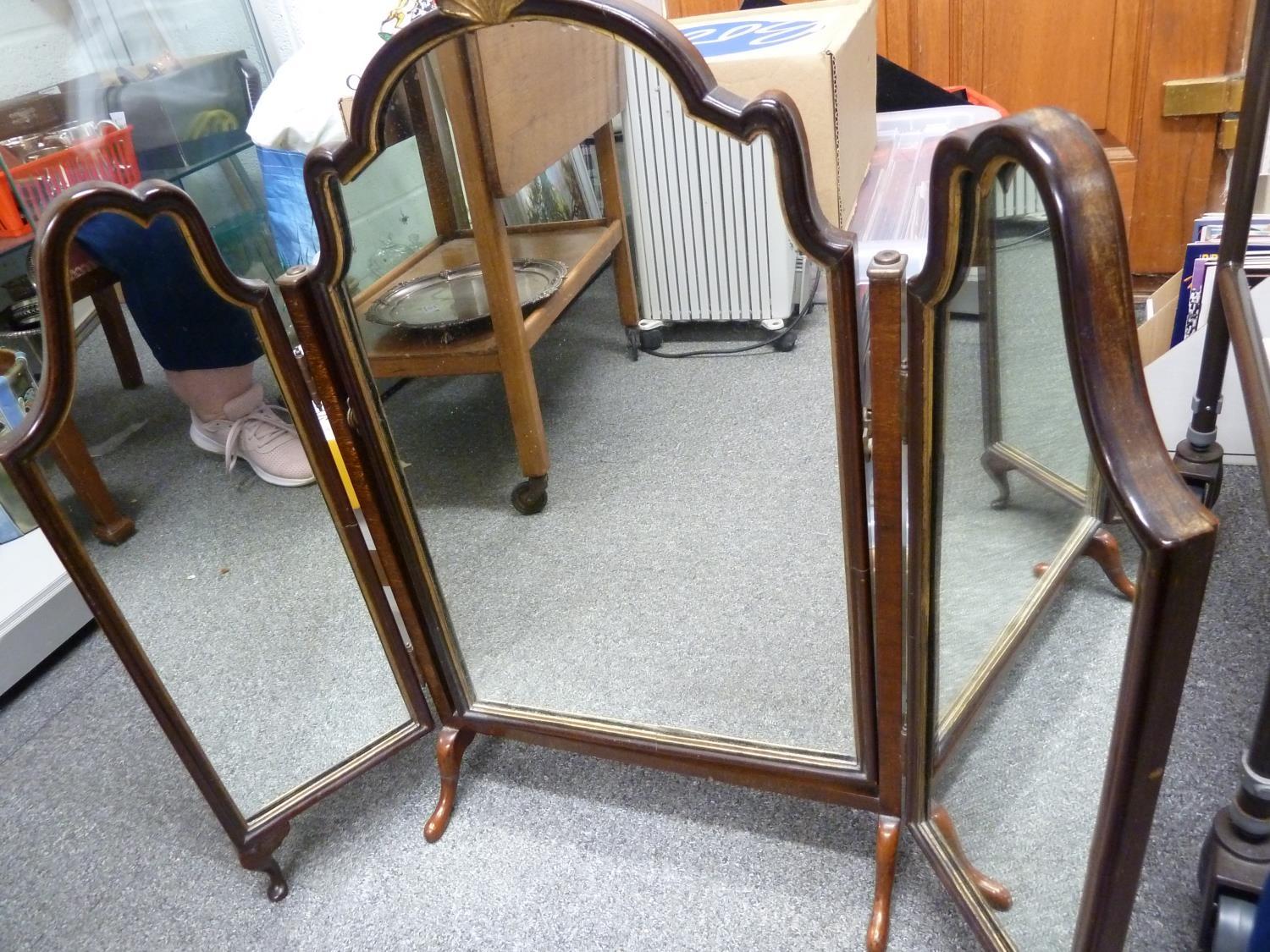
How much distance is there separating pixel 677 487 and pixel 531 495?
13 centimetres

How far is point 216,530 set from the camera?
2.79 feet

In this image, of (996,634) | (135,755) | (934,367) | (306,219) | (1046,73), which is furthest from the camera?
(1046,73)

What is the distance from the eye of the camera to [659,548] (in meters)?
0.87

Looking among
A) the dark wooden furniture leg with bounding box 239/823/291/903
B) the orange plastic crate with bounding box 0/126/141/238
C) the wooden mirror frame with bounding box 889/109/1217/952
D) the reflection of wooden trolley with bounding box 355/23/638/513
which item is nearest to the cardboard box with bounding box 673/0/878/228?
the reflection of wooden trolley with bounding box 355/23/638/513

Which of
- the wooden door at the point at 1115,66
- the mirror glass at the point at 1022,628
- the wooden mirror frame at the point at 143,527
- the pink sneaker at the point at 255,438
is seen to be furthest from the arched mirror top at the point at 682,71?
the wooden door at the point at 1115,66

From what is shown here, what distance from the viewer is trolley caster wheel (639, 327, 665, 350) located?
0.80 metres

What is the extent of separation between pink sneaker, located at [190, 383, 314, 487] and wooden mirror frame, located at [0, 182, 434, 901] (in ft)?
0.09

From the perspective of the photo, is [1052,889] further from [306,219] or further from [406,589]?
[306,219]

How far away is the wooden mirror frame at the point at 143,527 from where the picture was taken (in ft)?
2.18

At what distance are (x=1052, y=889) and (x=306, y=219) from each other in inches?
30.6

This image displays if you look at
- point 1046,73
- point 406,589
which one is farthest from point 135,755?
point 1046,73

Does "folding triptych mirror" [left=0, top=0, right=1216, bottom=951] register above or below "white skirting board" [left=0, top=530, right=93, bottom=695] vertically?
above

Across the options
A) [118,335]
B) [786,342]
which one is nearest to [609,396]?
[786,342]

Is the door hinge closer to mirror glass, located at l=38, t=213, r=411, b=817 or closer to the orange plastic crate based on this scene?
mirror glass, located at l=38, t=213, r=411, b=817
